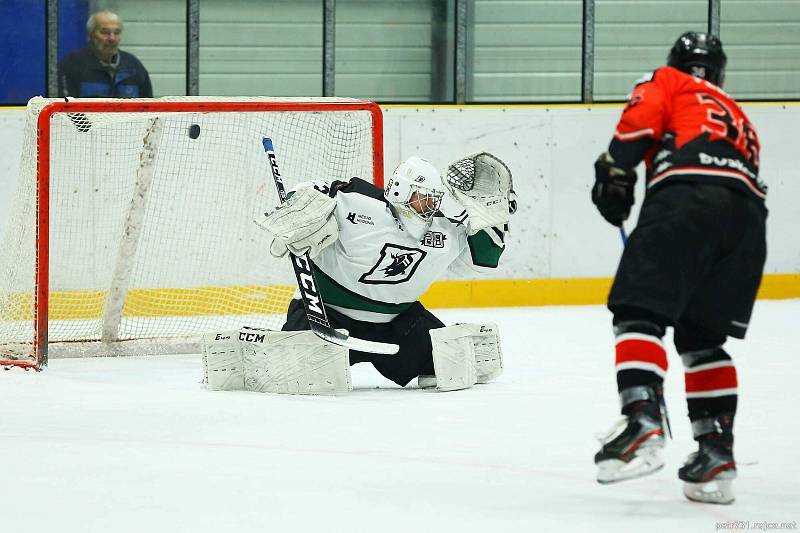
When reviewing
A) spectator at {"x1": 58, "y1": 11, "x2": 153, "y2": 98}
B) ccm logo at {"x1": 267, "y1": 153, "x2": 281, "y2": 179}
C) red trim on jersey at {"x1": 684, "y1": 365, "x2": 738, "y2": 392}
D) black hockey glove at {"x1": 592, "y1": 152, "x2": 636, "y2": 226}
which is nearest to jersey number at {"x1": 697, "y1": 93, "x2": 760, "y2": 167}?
black hockey glove at {"x1": 592, "y1": 152, "x2": 636, "y2": 226}

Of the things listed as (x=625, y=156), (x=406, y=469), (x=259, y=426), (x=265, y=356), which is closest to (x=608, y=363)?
(x=265, y=356)

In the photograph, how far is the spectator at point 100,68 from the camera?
7.45 meters

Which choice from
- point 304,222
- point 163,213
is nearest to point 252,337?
point 304,222

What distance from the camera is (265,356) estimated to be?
5.11 meters

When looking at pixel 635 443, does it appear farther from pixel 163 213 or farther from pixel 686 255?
pixel 163 213

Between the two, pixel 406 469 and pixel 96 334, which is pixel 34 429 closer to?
pixel 406 469

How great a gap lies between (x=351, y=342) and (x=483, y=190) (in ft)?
2.32

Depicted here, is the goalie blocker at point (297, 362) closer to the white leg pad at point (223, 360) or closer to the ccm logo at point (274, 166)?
the white leg pad at point (223, 360)

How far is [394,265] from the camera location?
16.9ft

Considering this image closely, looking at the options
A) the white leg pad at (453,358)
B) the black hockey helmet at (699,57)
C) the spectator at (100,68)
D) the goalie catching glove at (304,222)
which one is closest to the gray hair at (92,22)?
the spectator at (100,68)

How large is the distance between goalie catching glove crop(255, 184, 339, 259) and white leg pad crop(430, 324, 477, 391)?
1.63ft

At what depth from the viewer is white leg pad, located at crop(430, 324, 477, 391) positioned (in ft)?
17.0

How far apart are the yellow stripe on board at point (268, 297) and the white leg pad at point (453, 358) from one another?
5.20 ft

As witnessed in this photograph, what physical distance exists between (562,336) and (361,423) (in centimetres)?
241
